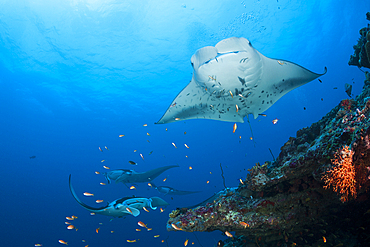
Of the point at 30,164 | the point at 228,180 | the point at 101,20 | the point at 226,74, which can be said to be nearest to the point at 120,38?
the point at 101,20

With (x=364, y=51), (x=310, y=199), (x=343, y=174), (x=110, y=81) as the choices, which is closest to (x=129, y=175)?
(x=310, y=199)

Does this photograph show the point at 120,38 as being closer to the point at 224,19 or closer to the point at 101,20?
the point at 101,20

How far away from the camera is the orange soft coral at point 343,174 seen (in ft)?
→ 7.48

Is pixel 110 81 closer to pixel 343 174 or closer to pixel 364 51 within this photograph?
pixel 364 51

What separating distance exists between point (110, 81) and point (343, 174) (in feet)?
74.5

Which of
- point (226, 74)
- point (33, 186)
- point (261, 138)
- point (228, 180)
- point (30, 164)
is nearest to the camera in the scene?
point (226, 74)

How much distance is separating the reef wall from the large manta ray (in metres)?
2.03

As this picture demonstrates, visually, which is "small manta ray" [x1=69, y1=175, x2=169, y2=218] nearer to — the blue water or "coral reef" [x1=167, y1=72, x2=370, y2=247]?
"coral reef" [x1=167, y1=72, x2=370, y2=247]

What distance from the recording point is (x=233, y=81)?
4.40 m

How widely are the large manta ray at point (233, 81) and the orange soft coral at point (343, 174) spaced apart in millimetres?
2722

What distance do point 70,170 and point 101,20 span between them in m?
37.5

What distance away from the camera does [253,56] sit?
12.8ft

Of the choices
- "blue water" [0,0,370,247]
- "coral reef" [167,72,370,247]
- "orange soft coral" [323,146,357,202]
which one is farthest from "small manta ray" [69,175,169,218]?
"blue water" [0,0,370,247]

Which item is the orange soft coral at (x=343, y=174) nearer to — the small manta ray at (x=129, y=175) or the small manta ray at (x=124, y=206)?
the small manta ray at (x=124, y=206)
